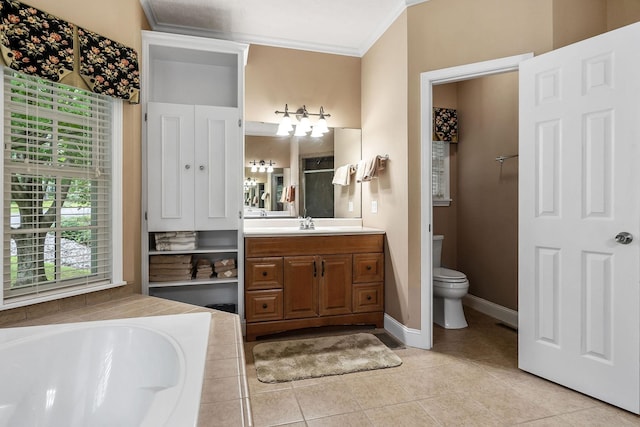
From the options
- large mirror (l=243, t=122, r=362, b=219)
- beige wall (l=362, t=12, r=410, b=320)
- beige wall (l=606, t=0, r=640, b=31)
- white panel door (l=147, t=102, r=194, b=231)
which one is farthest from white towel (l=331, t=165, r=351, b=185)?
beige wall (l=606, t=0, r=640, b=31)

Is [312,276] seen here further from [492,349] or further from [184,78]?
[184,78]

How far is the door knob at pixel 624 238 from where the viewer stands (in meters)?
1.75

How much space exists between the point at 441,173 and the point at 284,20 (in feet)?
7.29

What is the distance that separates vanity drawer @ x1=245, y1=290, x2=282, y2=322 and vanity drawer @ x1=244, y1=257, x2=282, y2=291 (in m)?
0.05

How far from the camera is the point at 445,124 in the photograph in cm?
363

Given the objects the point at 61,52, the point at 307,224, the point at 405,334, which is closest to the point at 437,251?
the point at 405,334

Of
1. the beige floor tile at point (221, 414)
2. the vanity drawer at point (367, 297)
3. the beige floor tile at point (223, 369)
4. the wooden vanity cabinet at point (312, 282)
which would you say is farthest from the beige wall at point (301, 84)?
the beige floor tile at point (221, 414)

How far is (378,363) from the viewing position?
2332mm

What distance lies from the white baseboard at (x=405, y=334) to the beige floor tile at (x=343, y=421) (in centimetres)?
97

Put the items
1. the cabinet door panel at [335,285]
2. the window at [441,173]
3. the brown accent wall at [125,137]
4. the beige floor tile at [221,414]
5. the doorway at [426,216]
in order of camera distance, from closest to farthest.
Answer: the beige floor tile at [221,414], the brown accent wall at [125,137], the doorway at [426,216], the cabinet door panel at [335,285], the window at [441,173]

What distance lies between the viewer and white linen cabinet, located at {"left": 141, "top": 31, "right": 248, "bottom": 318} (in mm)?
2594

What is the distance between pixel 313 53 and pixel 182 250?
2278mm

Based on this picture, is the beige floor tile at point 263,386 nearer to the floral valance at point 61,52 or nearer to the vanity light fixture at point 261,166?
the vanity light fixture at point 261,166

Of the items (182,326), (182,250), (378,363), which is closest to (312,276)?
(378,363)
